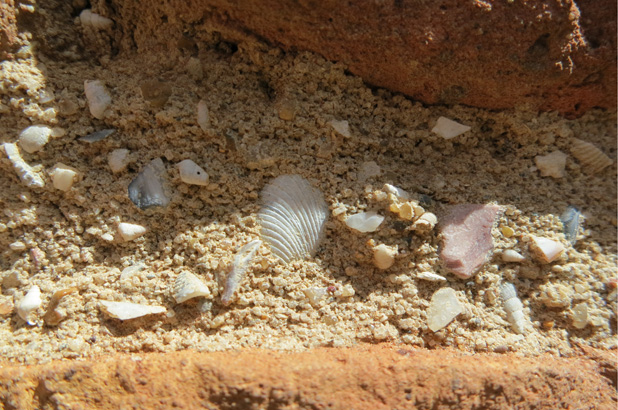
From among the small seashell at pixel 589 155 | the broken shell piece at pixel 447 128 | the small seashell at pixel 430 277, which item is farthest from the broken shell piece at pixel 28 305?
the small seashell at pixel 589 155

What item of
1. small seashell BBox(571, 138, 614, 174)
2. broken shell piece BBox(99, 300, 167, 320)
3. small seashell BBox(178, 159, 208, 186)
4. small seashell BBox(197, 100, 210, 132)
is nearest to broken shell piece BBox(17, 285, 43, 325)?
broken shell piece BBox(99, 300, 167, 320)

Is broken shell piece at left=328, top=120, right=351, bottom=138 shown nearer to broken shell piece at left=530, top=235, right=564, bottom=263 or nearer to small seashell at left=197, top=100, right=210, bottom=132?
small seashell at left=197, top=100, right=210, bottom=132

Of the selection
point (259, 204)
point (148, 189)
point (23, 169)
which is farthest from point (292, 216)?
point (23, 169)

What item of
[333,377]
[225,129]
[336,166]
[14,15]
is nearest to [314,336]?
[333,377]

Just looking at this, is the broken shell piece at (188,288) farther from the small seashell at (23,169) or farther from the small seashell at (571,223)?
the small seashell at (571,223)

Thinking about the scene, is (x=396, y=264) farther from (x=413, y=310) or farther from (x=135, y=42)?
(x=135, y=42)
